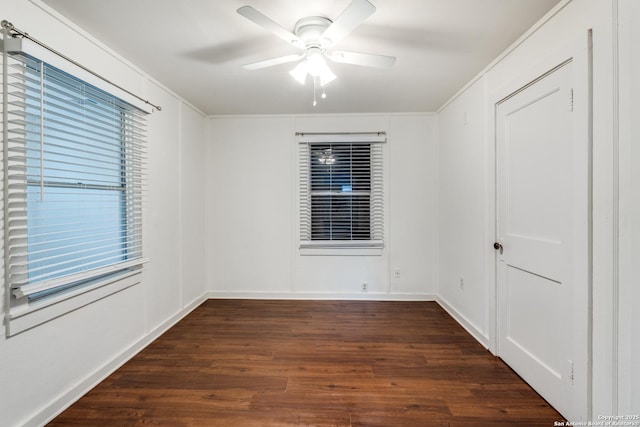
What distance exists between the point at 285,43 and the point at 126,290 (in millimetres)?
2343

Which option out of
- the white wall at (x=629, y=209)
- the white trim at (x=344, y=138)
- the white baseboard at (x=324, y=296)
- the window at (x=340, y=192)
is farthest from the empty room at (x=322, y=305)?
the window at (x=340, y=192)

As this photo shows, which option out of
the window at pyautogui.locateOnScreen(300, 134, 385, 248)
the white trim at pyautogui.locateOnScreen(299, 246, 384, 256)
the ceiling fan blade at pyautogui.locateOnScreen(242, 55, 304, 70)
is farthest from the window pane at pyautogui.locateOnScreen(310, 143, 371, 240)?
the ceiling fan blade at pyautogui.locateOnScreen(242, 55, 304, 70)

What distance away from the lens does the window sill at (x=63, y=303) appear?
147 cm

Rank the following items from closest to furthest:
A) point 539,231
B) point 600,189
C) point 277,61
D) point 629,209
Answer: point 629,209
point 600,189
point 539,231
point 277,61

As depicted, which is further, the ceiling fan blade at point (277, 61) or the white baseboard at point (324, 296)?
the white baseboard at point (324, 296)

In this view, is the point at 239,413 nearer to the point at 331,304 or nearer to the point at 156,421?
the point at 156,421

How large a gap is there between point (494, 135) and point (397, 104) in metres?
1.33

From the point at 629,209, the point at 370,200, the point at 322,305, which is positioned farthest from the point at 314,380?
the point at 370,200

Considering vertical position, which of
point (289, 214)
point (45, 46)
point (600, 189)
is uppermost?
point (45, 46)

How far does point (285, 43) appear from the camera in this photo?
2.04 metres

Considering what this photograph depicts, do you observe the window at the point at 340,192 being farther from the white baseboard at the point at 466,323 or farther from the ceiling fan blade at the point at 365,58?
the ceiling fan blade at the point at 365,58

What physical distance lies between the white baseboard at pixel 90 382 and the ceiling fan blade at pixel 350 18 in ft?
9.05

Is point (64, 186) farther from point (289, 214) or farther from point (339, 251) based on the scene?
point (339, 251)

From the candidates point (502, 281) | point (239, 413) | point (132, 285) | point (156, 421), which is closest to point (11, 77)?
point (132, 285)
